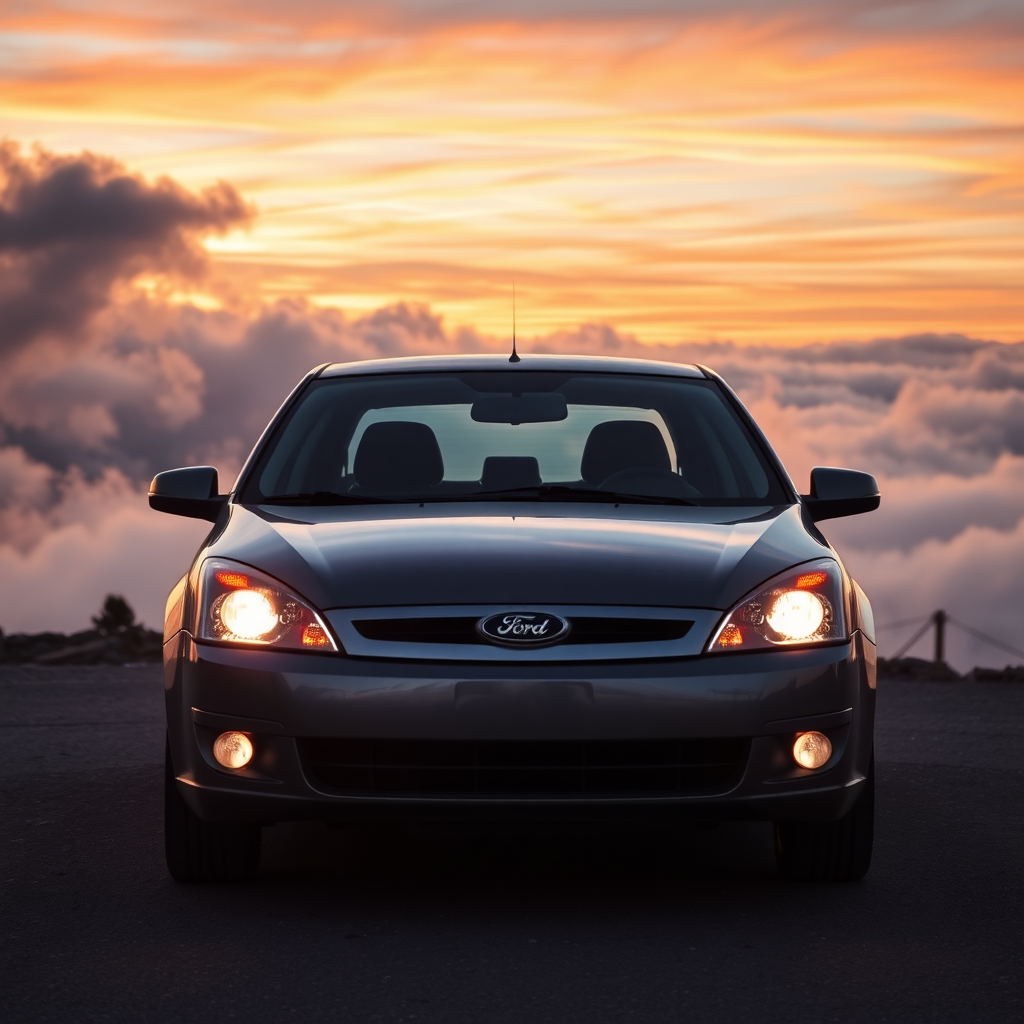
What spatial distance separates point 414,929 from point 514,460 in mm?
1947

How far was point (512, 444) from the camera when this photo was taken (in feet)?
20.8

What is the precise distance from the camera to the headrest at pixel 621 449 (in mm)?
6262

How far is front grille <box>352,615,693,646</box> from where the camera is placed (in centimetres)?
477

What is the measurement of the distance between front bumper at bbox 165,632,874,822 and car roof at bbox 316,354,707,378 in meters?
2.00

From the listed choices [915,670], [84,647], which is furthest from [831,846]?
[84,647]

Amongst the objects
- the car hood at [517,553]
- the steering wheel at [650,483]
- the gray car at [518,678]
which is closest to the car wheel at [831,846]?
the gray car at [518,678]

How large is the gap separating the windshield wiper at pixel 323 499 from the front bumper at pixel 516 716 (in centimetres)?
92

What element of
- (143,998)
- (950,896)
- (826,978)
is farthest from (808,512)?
(143,998)

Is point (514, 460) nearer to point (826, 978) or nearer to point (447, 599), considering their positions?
point (447, 599)

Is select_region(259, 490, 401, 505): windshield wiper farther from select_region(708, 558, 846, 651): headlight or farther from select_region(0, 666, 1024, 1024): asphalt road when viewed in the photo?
select_region(708, 558, 846, 651): headlight

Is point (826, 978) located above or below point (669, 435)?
below

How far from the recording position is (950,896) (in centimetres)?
530

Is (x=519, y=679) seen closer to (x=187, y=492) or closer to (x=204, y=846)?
(x=204, y=846)

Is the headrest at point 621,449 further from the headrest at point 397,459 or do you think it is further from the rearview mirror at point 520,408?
the headrest at point 397,459
